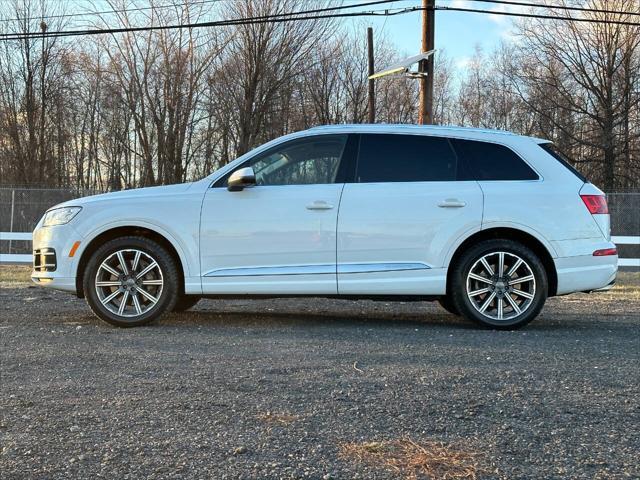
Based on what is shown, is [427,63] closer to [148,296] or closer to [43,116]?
[148,296]

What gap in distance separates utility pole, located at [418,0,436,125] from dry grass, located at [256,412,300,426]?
12.3m

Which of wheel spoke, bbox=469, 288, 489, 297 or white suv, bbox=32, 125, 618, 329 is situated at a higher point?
white suv, bbox=32, 125, 618, 329

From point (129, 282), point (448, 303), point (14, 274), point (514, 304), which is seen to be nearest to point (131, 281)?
point (129, 282)

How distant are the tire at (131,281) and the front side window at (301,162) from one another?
945mm

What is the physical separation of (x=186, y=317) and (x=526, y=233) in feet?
11.3

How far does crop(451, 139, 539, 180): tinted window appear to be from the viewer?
5836mm

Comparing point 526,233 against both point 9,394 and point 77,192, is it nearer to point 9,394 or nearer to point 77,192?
point 9,394

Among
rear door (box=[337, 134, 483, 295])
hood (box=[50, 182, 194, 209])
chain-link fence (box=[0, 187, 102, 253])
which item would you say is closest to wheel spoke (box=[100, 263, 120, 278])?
hood (box=[50, 182, 194, 209])

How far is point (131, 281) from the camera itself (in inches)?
229

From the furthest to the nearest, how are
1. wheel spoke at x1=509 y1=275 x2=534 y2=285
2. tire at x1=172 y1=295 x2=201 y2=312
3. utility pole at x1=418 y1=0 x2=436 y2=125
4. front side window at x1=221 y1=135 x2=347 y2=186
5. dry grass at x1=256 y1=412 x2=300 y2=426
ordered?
utility pole at x1=418 y1=0 x2=436 y2=125 → tire at x1=172 y1=295 x2=201 y2=312 → front side window at x1=221 y1=135 x2=347 y2=186 → wheel spoke at x1=509 y1=275 x2=534 y2=285 → dry grass at x1=256 y1=412 x2=300 y2=426

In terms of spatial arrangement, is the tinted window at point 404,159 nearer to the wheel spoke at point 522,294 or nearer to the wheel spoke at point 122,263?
the wheel spoke at point 522,294

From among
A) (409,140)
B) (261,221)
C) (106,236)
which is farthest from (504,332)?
(106,236)

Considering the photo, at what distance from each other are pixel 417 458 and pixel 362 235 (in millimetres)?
3256

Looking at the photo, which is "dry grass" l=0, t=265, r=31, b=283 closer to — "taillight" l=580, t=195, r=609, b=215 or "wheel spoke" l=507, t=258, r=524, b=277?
"wheel spoke" l=507, t=258, r=524, b=277
